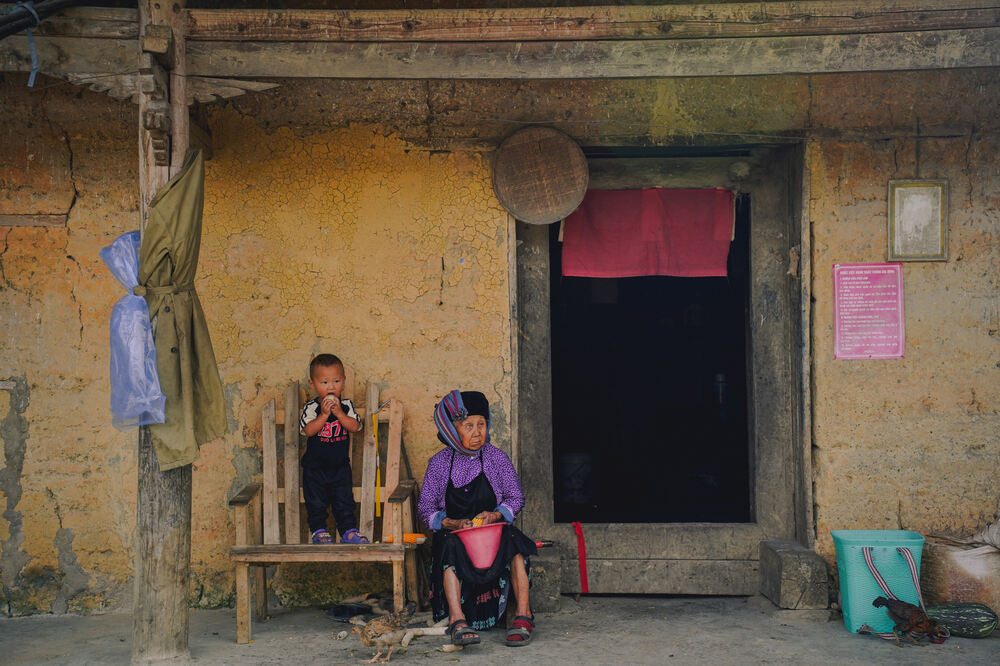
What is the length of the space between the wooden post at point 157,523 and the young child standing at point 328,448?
3.14ft

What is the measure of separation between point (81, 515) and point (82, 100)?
2.62 m

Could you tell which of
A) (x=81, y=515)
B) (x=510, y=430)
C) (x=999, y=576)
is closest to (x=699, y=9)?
(x=510, y=430)

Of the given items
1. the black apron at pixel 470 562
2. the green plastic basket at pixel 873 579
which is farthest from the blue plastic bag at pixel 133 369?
the green plastic basket at pixel 873 579

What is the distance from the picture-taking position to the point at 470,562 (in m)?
5.08

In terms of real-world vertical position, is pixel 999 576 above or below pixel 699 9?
below

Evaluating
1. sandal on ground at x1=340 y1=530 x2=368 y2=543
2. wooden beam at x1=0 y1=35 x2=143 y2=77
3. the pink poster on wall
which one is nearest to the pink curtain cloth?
the pink poster on wall

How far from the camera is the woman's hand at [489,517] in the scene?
16.9 ft

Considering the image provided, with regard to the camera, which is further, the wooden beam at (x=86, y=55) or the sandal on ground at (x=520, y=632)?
the sandal on ground at (x=520, y=632)

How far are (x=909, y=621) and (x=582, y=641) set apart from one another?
1.79 metres

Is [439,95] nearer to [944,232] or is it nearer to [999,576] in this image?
[944,232]

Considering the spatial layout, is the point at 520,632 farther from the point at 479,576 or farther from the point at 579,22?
the point at 579,22

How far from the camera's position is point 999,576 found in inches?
204

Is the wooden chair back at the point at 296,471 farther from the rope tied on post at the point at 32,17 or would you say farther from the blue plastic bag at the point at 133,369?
the rope tied on post at the point at 32,17

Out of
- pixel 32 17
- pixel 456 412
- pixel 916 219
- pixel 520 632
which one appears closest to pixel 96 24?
pixel 32 17
